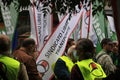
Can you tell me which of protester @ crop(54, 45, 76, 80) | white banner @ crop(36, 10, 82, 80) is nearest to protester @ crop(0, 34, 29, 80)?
protester @ crop(54, 45, 76, 80)

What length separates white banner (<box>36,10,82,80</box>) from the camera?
882 centimetres

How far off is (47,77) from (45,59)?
0.41 meters

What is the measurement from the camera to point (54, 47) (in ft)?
30.0

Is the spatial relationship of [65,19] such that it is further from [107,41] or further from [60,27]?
[107,41]

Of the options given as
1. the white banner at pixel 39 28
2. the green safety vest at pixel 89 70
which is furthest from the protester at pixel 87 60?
the white banner at pixel 39 28

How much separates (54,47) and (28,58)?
2.89m

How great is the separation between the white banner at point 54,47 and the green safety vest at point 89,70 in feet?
11.8

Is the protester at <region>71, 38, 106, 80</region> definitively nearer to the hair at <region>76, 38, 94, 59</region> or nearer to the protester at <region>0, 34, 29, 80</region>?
the hair at <region>76, 38, 94, 59</region>

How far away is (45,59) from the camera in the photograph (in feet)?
29.1

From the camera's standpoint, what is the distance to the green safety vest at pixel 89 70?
4.93 meters

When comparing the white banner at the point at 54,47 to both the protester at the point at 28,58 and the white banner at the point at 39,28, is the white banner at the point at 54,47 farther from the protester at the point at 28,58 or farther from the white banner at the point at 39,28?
the protester at the point at 28,58

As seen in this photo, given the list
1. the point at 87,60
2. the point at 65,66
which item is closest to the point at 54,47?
the point at 65,66

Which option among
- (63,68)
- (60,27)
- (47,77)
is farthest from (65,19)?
(63,68)

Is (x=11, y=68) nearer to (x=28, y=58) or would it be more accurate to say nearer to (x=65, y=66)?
(x=28, y=58)
